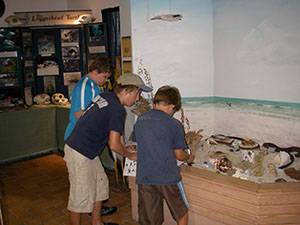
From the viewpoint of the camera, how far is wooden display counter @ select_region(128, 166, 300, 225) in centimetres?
249

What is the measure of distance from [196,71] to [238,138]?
110 centimetres

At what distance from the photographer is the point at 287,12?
353cm

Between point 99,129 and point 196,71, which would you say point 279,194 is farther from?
point 196,71

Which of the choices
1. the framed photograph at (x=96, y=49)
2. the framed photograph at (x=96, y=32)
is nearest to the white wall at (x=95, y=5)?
the framed photograph at (x=96, y=32)

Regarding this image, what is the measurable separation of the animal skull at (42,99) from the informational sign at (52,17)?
1.51 metres

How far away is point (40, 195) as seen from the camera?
414 centimetres

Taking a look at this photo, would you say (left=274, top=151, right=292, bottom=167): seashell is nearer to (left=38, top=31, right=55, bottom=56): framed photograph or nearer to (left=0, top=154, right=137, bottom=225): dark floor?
(left=0, top=154, right=137, bottom=225): dark floor

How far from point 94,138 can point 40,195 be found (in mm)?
1989

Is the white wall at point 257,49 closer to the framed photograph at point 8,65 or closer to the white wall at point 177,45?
the white wall at point 177,45

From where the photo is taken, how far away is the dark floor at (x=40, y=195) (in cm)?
352

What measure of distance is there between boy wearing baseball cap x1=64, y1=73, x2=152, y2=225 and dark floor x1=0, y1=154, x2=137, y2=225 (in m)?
0.75

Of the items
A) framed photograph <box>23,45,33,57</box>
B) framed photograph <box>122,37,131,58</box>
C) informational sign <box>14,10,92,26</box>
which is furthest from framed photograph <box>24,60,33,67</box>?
framed photograph <box>122,37,131,58</box>

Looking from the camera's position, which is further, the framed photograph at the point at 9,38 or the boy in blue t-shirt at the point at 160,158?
the framed photograph at the point at 9,38

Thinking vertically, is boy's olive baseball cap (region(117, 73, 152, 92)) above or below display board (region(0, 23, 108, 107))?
below
